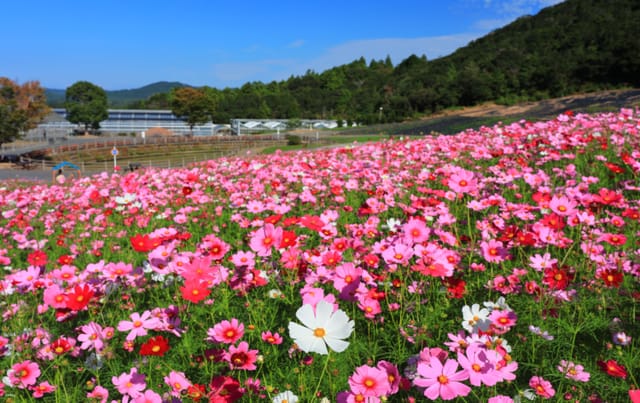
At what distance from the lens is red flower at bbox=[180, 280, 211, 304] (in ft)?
4.17

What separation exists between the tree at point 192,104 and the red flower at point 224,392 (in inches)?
2833

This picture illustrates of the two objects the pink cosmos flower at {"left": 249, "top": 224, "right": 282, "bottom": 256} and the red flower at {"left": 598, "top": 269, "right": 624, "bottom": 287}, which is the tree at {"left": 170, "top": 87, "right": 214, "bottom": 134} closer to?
the pink cosmos flower at {"left": 249, "top": 224, "right": 282, "bottom": 256}

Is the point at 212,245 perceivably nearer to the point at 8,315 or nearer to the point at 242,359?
the point at 242,359

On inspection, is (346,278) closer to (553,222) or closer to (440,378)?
(440,378)

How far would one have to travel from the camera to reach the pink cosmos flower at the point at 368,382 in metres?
0.95

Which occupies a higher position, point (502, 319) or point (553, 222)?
point (553, 222)

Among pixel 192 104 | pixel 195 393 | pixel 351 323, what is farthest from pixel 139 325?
pixel 192 104

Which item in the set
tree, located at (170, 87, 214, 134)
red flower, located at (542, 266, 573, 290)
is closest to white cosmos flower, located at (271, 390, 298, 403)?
red flower, located at (542, 266, 573, 290)

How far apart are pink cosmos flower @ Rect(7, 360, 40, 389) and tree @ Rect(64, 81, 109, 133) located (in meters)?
76.1

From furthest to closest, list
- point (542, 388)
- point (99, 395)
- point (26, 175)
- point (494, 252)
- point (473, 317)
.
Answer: point (26, 175) < point (494, 252) < point (473, 317) < point (99, 395) < point (542, 388)

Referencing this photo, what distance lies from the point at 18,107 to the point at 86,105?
38864 millimetres

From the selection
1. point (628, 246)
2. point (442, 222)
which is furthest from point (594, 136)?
point (442, 222)

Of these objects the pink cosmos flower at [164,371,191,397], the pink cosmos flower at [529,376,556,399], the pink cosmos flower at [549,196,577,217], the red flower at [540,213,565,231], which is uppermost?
the pink cosmos flower at [549,196,577,217]

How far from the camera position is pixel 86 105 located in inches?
2628
